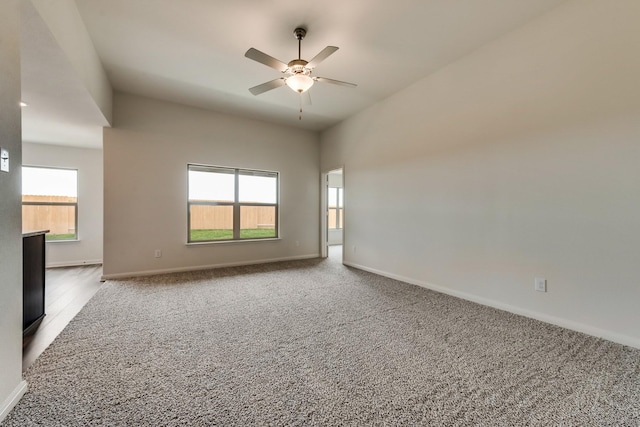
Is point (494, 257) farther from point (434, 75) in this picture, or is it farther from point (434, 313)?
point (434, 75)

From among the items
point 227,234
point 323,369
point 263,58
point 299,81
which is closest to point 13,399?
point 323,369

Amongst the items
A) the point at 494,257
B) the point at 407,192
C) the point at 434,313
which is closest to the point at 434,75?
the point at 407,192

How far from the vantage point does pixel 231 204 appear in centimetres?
517

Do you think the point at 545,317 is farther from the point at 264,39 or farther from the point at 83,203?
the point at 83,203

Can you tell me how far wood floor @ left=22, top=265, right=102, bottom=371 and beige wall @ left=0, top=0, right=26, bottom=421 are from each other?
0.49m

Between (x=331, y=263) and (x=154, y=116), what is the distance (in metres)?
4.16

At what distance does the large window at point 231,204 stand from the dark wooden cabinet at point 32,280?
2127 millimetres

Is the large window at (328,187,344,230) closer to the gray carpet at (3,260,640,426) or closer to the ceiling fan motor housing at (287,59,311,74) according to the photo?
the gray carpet at (3,260,640,426)

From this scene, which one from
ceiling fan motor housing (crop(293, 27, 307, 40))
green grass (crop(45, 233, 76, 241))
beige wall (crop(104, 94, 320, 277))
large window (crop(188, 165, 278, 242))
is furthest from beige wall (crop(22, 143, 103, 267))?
ceiling fan motor housing (crop(293, 27, 307, 40))

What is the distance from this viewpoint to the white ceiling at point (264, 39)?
Answer: 94.3 inches

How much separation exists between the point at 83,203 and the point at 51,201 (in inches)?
18.6

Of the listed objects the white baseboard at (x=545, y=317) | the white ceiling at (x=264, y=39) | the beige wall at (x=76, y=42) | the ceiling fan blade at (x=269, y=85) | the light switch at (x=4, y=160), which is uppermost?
the white ceiling at (x=264, y=39)

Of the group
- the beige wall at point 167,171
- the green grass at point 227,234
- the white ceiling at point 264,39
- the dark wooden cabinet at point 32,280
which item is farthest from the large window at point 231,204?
the dark wooden cabinet at point 32,280

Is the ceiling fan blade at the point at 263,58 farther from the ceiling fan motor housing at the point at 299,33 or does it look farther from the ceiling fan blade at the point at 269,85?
the ceiling fan motor housing at the point at 299,33
